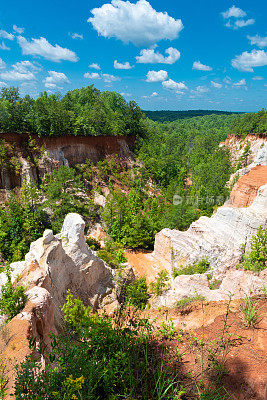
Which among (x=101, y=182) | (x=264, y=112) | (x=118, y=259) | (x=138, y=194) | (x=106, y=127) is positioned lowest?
(x=118, y=259)

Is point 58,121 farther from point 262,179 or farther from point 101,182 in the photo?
point 262,179

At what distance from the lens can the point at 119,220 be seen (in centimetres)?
2525

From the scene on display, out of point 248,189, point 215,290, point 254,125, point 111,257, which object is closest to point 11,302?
point 215,290

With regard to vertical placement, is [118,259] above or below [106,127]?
below

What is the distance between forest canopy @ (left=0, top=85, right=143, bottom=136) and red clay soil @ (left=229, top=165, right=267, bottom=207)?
20903 mm

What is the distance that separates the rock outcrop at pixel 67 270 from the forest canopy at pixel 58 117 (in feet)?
56.3

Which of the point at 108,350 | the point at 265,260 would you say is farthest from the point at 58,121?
the point at 108,350

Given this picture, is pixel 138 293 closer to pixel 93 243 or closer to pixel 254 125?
pixel 93 243

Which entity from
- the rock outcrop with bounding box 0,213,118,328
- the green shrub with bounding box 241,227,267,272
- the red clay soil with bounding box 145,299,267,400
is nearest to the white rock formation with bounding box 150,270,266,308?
the green shrub with bounding box 241,227,267,272

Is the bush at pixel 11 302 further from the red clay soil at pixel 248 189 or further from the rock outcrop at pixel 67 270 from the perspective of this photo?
the red clay soil at pixel 248 189

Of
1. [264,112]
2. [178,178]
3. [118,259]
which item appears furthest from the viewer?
[264,112]

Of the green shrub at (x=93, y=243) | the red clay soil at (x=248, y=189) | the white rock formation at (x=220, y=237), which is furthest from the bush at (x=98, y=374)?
the red clay soil at (x=248, y=189)

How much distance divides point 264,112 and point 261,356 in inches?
2410

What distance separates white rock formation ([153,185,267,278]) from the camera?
1430 cm
